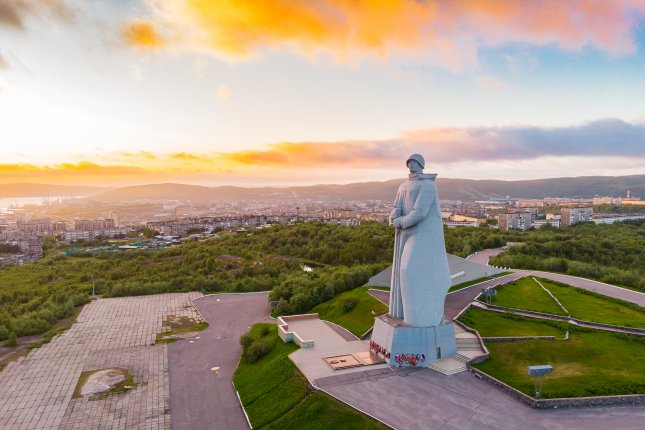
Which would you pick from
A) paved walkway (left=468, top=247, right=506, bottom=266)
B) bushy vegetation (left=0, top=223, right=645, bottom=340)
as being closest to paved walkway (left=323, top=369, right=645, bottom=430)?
bushy vegetation (left=0, top=223, right=645, bottom=340)

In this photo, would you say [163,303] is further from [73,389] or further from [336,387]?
[336,387]

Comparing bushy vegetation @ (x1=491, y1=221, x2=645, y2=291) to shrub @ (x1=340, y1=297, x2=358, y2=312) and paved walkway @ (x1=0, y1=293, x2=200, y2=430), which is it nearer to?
shrub @ (x1=340, y1=297, x2=358, y2=312)

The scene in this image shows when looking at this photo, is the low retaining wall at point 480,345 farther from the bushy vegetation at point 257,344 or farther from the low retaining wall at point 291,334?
the bushy vegetation at point 257,344

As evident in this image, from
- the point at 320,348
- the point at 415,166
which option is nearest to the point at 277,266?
the point at 320,348

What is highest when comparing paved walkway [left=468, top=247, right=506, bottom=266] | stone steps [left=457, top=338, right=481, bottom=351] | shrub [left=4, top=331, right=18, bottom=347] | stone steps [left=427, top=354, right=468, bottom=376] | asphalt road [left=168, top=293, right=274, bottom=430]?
paved walkway [left=468, top=247, right=506, bottom=266]

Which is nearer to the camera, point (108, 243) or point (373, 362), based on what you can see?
point (373, 362)

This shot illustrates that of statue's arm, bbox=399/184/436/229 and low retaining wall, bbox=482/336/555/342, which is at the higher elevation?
statue's arm, bbox=399/184/436/229

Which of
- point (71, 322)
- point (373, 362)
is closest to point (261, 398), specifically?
point (373, 362)

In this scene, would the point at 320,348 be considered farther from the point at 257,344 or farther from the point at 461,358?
the point at 461,358
